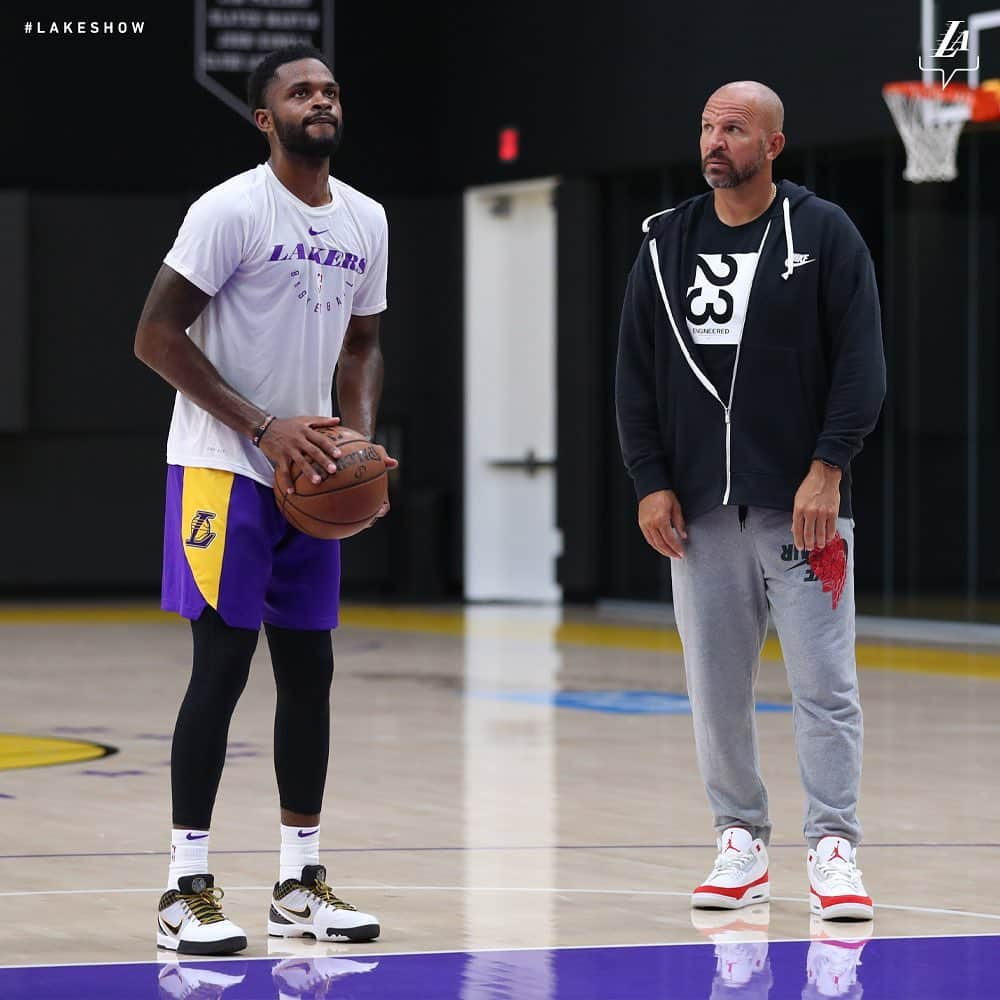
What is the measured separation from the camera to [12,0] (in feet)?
56.9

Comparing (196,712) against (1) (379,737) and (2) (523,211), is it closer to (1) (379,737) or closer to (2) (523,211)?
(1) (379,737)

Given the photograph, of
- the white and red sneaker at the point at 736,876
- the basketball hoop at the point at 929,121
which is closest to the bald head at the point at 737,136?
the white and red sneaker at the point at 736,876

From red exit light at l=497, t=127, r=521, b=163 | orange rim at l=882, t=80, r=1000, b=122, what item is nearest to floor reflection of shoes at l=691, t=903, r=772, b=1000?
orange rim at l=882, t=80, r=1000, b=122

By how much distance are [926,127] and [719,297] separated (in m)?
9.32

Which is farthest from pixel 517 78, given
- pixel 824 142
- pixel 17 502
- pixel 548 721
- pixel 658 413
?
pixel 658 413

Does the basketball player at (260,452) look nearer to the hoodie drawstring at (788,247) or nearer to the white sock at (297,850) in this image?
the white sock at (297,850)

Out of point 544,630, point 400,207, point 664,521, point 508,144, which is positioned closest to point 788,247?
point 664,521

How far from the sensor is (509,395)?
18.1 metres

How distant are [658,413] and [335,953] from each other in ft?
4.61

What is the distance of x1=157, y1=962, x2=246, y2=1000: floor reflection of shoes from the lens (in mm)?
3898

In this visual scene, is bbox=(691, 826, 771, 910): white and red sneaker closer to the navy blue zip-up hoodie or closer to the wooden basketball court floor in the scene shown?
the wooden basketball court floor

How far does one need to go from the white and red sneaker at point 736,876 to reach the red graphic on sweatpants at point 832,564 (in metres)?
0.55

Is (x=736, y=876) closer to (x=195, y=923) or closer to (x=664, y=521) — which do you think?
(x=664, y=521)

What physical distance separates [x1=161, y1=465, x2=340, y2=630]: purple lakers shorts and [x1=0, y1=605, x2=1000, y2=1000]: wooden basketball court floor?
661 millimetres
